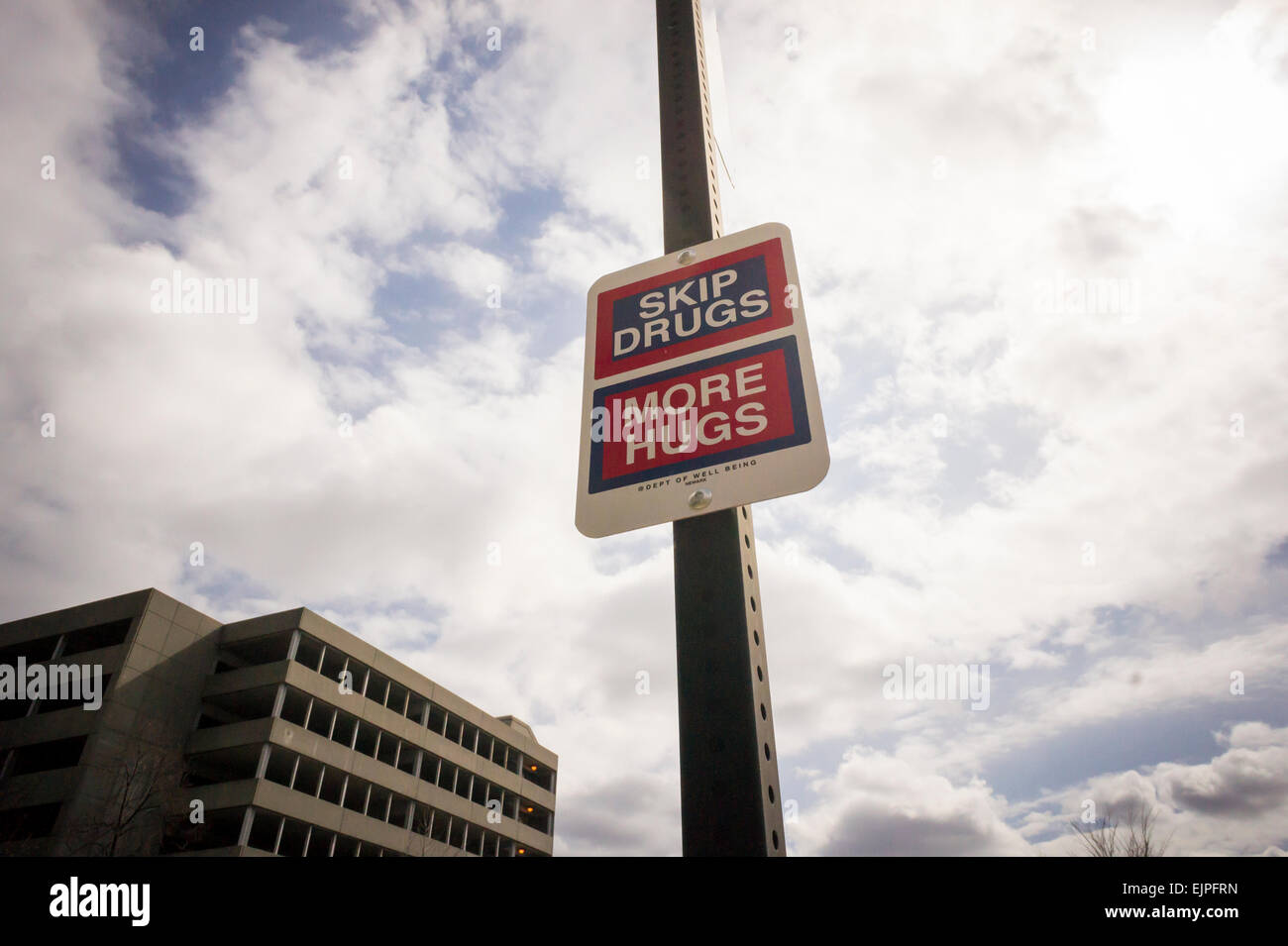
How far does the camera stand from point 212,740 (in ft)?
108

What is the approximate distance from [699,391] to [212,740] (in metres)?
39.2

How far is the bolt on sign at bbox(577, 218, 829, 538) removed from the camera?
1845mm

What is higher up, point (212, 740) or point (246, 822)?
point (212, 740)

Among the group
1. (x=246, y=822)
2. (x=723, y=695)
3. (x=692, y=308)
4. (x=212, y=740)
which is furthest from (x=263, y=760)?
(x=723, y=695)

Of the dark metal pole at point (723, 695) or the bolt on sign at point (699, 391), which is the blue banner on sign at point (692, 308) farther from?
the dark metal pole at point (723, 695)

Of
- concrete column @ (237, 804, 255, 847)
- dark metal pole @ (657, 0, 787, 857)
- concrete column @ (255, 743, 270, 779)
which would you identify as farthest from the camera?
concrete column @ (255, 743, 270, 779)

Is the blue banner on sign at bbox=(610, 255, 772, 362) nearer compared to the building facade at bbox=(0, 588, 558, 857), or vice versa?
the blue banner on sign at bbox=(610, 255, 772, 362)

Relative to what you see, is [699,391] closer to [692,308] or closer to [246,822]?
[692,308]

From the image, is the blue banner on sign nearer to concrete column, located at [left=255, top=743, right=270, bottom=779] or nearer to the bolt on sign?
the bolt on sign

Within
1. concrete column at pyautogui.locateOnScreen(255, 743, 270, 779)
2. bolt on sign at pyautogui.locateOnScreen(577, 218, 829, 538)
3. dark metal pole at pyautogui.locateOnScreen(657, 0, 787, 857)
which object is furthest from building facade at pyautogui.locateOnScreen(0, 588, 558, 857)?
dark metal pole at pyautogui.locateOnScreen(657, 0, 787, 857)

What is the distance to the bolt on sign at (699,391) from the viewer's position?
6.05 feet

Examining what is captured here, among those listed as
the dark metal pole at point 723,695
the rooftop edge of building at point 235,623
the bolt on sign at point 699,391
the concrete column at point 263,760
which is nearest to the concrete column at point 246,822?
the concrete column at point 263,760

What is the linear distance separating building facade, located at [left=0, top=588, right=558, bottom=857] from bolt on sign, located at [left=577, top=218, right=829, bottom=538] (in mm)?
34005
